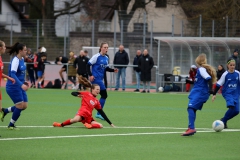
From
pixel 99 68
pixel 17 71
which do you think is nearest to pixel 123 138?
pixel 17 71

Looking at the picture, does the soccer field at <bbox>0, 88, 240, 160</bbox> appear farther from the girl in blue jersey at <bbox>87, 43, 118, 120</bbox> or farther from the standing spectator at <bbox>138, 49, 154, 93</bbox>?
the standing spectator at <bbox>138, 49, 154, 93</bbox>

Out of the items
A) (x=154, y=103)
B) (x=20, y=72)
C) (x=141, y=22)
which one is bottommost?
(x=154, y=103)

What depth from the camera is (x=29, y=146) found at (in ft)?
34.0

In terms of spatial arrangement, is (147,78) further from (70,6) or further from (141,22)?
(70,6)

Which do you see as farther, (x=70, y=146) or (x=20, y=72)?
(x=20, y=72)

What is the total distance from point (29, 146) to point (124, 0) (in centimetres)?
3439

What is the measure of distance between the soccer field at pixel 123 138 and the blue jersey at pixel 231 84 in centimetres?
79

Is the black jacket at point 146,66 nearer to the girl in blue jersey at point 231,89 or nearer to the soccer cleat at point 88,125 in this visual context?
the girl in blue jersey at point 231,89

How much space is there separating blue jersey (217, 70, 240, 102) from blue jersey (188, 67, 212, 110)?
136cm

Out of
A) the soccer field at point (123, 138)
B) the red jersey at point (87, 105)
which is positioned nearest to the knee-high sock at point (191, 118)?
the soccer field at point (123, 138)

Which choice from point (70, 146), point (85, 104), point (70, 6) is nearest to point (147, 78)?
point (85, 104)

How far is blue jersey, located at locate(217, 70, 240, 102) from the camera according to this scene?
13.6 metres

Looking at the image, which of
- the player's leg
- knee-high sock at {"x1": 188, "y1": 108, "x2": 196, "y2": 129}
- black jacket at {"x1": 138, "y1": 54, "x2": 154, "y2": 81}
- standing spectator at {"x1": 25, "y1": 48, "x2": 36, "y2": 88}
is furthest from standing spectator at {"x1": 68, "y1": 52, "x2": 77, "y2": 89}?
knee-high sock at {"x1": 188, "y1": 108, "x2": 196, "y2": 129}

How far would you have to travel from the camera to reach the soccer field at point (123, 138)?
9.58m
